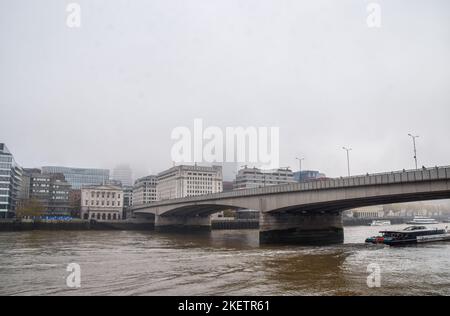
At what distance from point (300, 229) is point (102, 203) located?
349 ft

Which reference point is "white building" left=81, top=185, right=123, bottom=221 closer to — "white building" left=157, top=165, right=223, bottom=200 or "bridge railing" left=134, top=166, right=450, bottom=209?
"white building" left=157, top=165, right=223, bottom=200

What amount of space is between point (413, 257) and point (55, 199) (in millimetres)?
137887

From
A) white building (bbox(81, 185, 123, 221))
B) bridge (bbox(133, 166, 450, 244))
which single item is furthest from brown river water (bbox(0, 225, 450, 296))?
white building (bbox(81, 185, 123, 221))

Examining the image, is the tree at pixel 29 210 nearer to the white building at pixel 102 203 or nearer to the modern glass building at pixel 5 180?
the modern glass building at pixel 5 180

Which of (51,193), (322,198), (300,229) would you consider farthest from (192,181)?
(322,198)

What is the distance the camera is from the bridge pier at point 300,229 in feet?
183

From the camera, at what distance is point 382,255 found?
1571 inches

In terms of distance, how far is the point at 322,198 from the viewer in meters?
49.2

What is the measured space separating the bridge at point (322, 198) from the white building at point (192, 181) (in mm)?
97030

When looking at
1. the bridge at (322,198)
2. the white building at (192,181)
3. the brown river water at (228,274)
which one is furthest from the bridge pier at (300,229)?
the white building at (192,181)

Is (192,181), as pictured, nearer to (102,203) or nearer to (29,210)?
(102,203)

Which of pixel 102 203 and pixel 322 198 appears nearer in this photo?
pixel 322 198
